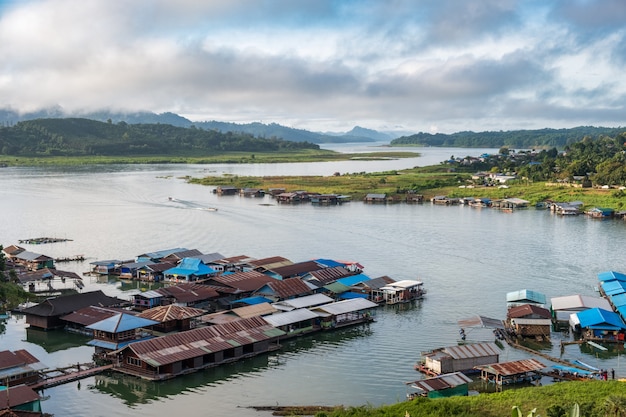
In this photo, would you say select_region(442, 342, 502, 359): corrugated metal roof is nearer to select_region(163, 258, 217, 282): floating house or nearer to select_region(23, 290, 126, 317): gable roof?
select_region(23, 290, 126, 317): gable roof

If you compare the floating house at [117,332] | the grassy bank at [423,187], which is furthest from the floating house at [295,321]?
the grassy bank at [423,187]

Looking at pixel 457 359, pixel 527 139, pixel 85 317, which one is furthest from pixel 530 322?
pixel 527 139

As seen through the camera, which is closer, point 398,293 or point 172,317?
point 172,317

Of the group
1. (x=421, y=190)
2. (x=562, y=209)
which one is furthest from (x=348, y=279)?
(x=421, y=190)

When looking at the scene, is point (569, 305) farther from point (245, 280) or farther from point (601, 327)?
point (245, 280)

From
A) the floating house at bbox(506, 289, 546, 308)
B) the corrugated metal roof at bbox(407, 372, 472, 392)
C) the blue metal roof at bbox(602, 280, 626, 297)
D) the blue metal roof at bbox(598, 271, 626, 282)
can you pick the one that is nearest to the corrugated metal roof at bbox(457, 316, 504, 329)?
the floating house at bbox(506, 289, 546, 308)
